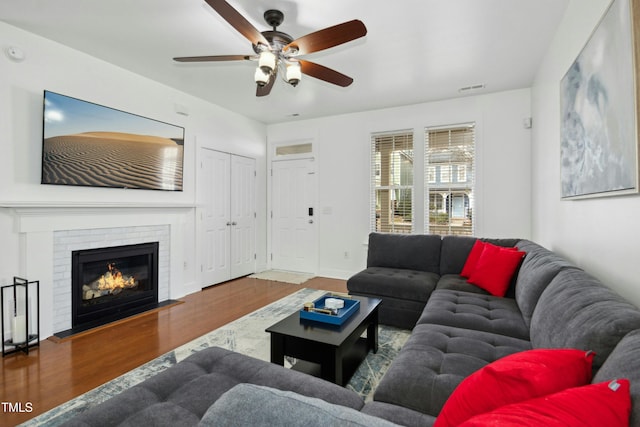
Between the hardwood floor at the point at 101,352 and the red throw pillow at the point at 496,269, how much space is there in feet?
7.93

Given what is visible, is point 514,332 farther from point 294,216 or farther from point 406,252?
point 294,216

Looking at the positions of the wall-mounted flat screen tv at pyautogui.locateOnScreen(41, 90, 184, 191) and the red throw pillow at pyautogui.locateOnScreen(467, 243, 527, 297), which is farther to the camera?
the wall-mounted flat screen tv at pyautogui.locateOnScreen(41, 90, 184, 191)

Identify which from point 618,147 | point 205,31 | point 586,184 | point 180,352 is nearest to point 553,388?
point 618,147

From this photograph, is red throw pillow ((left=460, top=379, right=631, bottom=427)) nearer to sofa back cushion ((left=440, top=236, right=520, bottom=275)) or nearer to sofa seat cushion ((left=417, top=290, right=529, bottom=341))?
sofa seat cushion ((left=417, top=290, right=529, bottom=341))

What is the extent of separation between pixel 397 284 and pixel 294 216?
293cm

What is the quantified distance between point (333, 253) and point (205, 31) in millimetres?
3646

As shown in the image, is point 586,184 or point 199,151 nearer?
point 586,184

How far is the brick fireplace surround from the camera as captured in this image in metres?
2.76

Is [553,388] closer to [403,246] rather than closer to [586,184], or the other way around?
[586,184]

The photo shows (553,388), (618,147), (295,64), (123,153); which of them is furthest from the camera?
(123,153)

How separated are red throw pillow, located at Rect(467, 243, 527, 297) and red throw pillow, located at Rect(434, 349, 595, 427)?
6.11 ft

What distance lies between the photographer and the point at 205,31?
2.73m

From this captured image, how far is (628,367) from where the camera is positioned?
0.80 meters

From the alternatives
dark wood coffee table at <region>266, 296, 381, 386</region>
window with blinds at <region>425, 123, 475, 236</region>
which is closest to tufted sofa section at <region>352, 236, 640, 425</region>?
dark wood coffee table at <region>266, 296, 381, 386</region>
